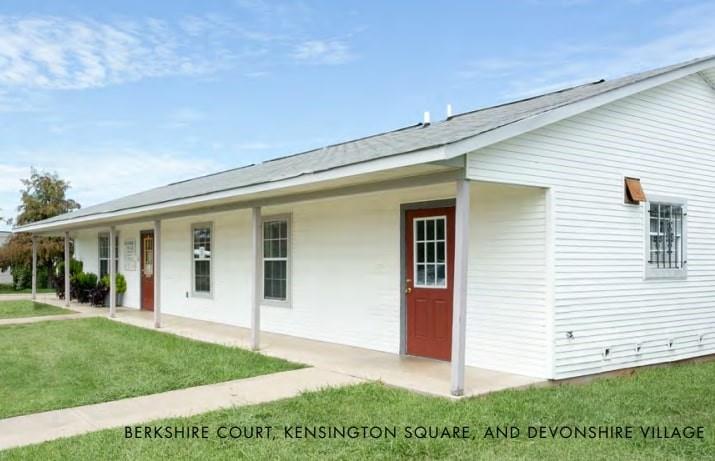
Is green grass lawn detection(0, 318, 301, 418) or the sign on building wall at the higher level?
the sign on building wall

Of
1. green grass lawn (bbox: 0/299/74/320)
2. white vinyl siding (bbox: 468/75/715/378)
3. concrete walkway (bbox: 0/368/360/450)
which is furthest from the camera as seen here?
green grass lawn (bbox: 0/299/74/320)

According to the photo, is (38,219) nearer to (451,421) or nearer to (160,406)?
(160,406)

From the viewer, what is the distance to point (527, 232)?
24.1 ft

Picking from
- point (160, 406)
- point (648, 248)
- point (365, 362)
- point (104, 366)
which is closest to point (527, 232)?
point (648, 248)

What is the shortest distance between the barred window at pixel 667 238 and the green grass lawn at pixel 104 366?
502 cm

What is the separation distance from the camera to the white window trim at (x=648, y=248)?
27.0 feet

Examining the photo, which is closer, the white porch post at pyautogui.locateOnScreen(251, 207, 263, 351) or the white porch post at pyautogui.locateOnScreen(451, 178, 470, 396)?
the white porch post at pyautogui.locateOnScreen(451, 178, 470, 396)

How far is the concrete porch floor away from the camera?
6809 millimetres

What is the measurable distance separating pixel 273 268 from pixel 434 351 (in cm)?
435

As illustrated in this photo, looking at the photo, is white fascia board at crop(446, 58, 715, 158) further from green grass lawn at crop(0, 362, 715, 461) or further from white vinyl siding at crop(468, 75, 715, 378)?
green grass lawn at crop(0, 362, 715, 461)

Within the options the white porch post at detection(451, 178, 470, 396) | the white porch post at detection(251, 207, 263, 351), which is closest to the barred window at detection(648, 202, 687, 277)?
the white porch post at detection(451, 178, 470, 396)

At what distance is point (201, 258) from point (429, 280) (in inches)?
281

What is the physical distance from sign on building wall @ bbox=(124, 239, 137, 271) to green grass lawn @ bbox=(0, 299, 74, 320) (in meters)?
1.97

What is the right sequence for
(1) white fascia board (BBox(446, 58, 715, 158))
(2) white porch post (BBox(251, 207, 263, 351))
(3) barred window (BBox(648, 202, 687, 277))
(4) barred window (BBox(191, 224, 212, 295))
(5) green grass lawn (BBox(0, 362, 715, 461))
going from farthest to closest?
1. (4) barred window (BBox(191, 224, 212, 295))
2. (2) white porch post (BBox(251, 207, 263, 351))
3. (3) barred window (BBox(648, 202, 687, 277))
4. (1) white fascia board (BBox(446, 58, 715, 158))
5. (5) green grass lawn (BBox(0, 362, 715, 461))
